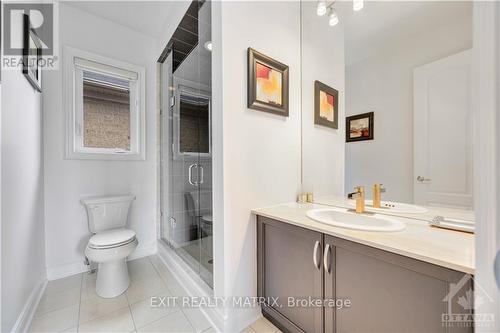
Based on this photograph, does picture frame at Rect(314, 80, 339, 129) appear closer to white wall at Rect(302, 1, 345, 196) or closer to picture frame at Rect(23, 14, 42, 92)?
white wall at Rect(302, 1, 345, 196)

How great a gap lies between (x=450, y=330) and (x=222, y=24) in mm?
1794

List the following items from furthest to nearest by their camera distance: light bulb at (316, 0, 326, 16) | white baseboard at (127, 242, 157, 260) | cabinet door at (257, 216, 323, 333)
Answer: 1. white baseboard at (127, 242, 157, 260)
2. light bulb at (316, 0, 326, 16)
3. cabinet door at (257, 216, 323, 333)

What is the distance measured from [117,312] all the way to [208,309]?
69 centimetres

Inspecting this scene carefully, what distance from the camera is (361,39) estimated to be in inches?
59.0

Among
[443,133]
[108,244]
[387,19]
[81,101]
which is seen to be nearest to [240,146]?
[443,133]

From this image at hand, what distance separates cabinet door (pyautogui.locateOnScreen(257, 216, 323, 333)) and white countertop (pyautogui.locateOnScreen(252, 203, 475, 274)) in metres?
0.12

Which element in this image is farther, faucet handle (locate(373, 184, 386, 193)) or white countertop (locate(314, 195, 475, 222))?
faucet handle (locate(373, 184, 386, 193))

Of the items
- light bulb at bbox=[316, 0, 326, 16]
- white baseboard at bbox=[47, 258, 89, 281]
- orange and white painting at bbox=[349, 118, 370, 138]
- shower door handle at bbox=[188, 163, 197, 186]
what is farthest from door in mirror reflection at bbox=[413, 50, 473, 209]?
white baseboard at bbox=[47, 258, 89, 281]

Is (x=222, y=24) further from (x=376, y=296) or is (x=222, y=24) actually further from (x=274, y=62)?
(x=376, y=296)

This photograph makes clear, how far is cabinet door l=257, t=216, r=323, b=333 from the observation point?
3.75 ft

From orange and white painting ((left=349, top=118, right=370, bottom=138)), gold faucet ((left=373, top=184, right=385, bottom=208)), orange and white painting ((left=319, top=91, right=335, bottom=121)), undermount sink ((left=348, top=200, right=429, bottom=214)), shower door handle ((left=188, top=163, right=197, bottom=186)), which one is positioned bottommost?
undermount sink ((left=348, top=200, right=429, bottom=214))

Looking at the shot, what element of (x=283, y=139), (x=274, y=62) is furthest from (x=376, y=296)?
(x=274, y=62)

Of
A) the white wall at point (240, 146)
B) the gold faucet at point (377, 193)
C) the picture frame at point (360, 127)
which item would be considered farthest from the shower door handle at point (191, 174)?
the gold faucet at point (377, 193)

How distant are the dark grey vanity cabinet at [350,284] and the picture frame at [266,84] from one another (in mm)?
817
